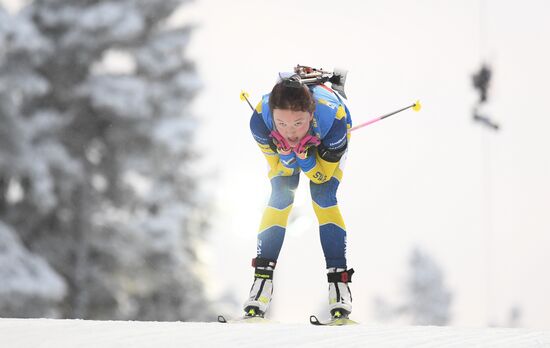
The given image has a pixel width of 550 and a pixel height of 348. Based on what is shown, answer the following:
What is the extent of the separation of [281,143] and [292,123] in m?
0.23

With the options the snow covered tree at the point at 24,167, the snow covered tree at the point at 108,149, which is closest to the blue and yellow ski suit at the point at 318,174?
the snow covered tree at the point at 24,167

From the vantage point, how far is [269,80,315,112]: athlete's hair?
514 cm

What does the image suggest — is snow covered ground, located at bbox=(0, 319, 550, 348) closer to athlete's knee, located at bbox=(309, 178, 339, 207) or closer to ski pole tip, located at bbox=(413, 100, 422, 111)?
athlete's knee, located at bbox=(309, 178, 339, 207)

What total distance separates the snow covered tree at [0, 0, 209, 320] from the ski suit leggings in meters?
11.5

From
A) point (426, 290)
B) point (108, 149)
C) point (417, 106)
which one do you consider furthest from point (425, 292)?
point (417, 106)

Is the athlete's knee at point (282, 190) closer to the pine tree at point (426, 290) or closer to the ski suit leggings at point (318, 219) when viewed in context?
the ski suit leggings at point (318, 219)

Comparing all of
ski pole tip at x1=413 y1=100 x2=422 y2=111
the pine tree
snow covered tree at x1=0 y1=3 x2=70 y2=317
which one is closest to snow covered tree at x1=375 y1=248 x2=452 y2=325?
the pine tree

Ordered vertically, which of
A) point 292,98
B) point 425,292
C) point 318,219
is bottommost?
point 425,292

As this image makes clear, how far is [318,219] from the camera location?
19.2ft

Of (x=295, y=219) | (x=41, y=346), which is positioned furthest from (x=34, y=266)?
(x=41, y=346)

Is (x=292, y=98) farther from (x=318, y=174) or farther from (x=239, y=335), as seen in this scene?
(x=239, y=335)

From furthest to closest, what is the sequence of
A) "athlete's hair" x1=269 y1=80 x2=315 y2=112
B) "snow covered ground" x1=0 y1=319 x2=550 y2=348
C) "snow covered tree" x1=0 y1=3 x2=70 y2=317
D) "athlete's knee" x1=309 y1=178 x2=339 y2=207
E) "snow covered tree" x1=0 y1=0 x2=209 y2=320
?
"snow covered tree" x1=0 y1=0 x2=209 y2=320 < "snow covered tree" x1=0 y1=3 x2=70 y2=317 < "athlete's knee" x1=309 y1=178 x2=339 y2=207 < "athlete's hair" x1=269 y1=80 x2=315 y2=112 < "snow covered ground" x1=0 y1=319 x2=550 y2=348

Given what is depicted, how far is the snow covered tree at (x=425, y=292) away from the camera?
39.2 m

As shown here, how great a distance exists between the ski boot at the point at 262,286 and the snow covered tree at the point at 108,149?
1146cm
